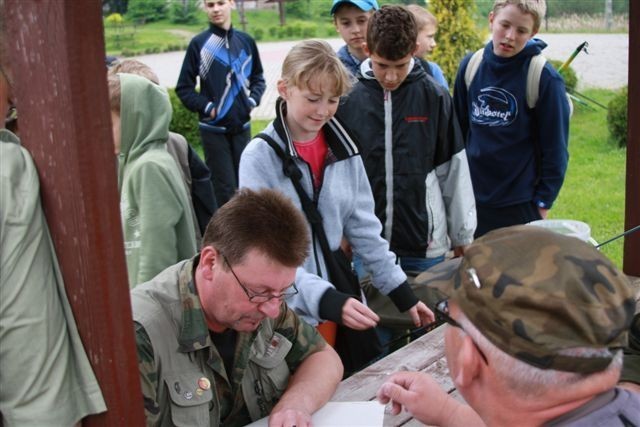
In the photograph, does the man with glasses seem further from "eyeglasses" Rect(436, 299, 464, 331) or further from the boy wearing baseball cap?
the boy wearing baseball cap

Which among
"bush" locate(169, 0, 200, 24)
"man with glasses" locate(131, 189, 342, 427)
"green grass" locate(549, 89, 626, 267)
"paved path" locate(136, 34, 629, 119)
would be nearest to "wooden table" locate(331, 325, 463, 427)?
Result: "man with glasses" locate(131, 189, 342, 427)

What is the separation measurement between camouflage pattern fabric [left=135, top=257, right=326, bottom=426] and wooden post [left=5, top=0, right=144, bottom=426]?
41 centimetres

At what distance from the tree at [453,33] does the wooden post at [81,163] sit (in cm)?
858

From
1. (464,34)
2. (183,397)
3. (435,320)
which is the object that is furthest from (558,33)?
(183,397)

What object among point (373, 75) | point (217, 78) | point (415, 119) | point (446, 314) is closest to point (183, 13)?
point (217, 78)

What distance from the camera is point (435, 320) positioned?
2855 mm

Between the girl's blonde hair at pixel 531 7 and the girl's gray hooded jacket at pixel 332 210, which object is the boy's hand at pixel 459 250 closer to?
the girl's gray hooded jacket at pixel 332 210

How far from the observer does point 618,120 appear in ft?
28.6

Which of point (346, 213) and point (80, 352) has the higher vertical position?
point (80, 352)

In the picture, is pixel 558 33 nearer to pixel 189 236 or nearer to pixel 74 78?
pixel 189 236

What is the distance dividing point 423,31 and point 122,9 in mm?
16287

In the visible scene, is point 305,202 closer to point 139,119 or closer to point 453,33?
point 139,119

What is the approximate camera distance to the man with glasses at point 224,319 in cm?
192

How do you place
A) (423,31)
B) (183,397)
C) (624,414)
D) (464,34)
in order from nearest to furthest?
1. (624,414)
2. (183,397)
3. (423,31)
4. (464,34)
